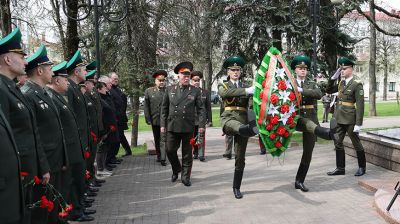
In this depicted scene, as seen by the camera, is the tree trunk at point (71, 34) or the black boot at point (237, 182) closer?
the black boot at point (237, 182)

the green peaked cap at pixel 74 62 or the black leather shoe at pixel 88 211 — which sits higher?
the green peaked cap at pixel 74 62

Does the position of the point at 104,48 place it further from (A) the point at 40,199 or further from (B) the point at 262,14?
(A) the point at 40,199

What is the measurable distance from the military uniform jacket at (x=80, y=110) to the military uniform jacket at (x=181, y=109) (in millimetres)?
2139

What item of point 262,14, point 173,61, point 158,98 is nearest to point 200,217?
point 158,98

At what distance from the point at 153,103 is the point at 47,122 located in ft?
20.0

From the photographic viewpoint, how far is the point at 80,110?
251 inches

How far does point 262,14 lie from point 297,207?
36.2 ft

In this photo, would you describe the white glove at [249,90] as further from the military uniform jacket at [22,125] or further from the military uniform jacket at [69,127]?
the military uniform jacket at [22,125]

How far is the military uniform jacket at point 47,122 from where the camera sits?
4582mm

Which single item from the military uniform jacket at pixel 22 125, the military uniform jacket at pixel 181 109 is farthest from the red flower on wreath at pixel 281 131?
the military uniform jacket at pixel 22 125

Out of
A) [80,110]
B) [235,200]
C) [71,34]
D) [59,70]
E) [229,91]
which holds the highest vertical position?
[71,34]

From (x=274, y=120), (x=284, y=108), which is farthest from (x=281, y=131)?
(x=284, y=108)

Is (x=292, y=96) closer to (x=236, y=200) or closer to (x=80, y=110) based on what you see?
(x=236, y=200)

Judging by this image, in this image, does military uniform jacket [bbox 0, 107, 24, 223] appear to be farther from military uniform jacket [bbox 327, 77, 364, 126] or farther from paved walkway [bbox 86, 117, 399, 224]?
military uniform jacket [bbox 327, 77, 364, 126]
